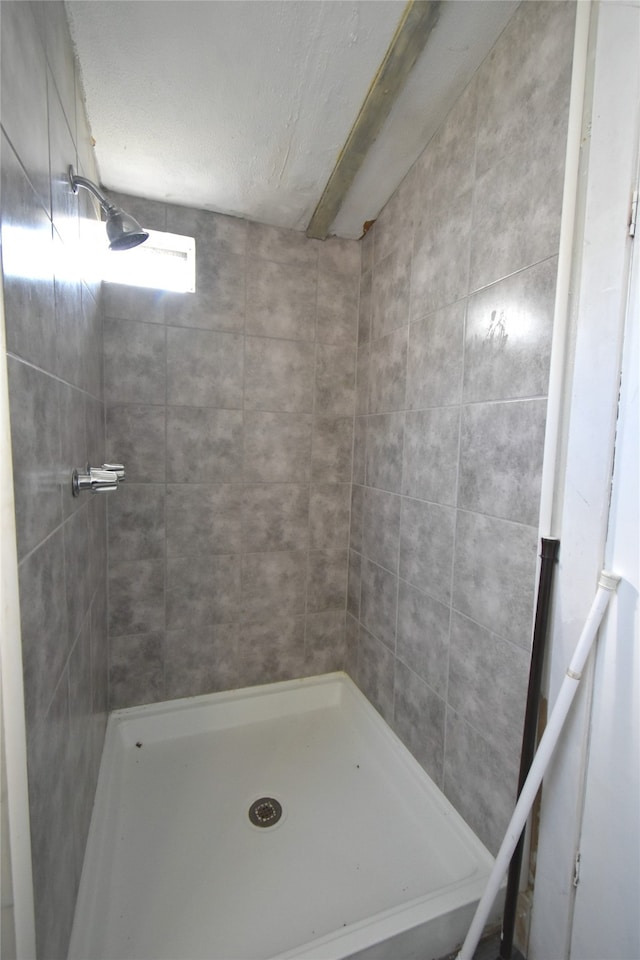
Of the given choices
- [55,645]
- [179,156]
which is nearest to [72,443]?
[55,645]

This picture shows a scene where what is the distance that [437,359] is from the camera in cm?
131

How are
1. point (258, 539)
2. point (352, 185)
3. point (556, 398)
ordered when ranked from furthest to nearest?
point (258, 539) < point (352, 185) < point (556, 398)

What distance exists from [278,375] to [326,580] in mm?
1018

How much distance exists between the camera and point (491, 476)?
1.08m

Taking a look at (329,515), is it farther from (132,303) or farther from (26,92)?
(26,92)

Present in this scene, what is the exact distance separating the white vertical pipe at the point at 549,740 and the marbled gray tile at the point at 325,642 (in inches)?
44.2

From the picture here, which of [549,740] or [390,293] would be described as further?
[390,293]

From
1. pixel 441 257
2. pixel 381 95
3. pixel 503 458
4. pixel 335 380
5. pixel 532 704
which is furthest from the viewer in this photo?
pixel 335 380

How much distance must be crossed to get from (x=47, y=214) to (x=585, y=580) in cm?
Answer: 131

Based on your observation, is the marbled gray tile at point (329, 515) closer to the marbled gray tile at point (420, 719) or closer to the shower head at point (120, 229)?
the marbled gray tile at point (420, 719)

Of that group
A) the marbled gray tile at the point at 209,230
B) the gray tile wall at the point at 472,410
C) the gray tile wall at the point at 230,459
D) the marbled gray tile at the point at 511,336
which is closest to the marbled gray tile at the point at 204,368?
the gray tile wall at the point at 230,459

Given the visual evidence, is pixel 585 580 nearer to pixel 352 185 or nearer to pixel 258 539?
pixel 258 539

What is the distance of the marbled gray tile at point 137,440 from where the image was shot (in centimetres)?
159

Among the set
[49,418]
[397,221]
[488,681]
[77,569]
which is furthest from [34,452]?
[397,221]
